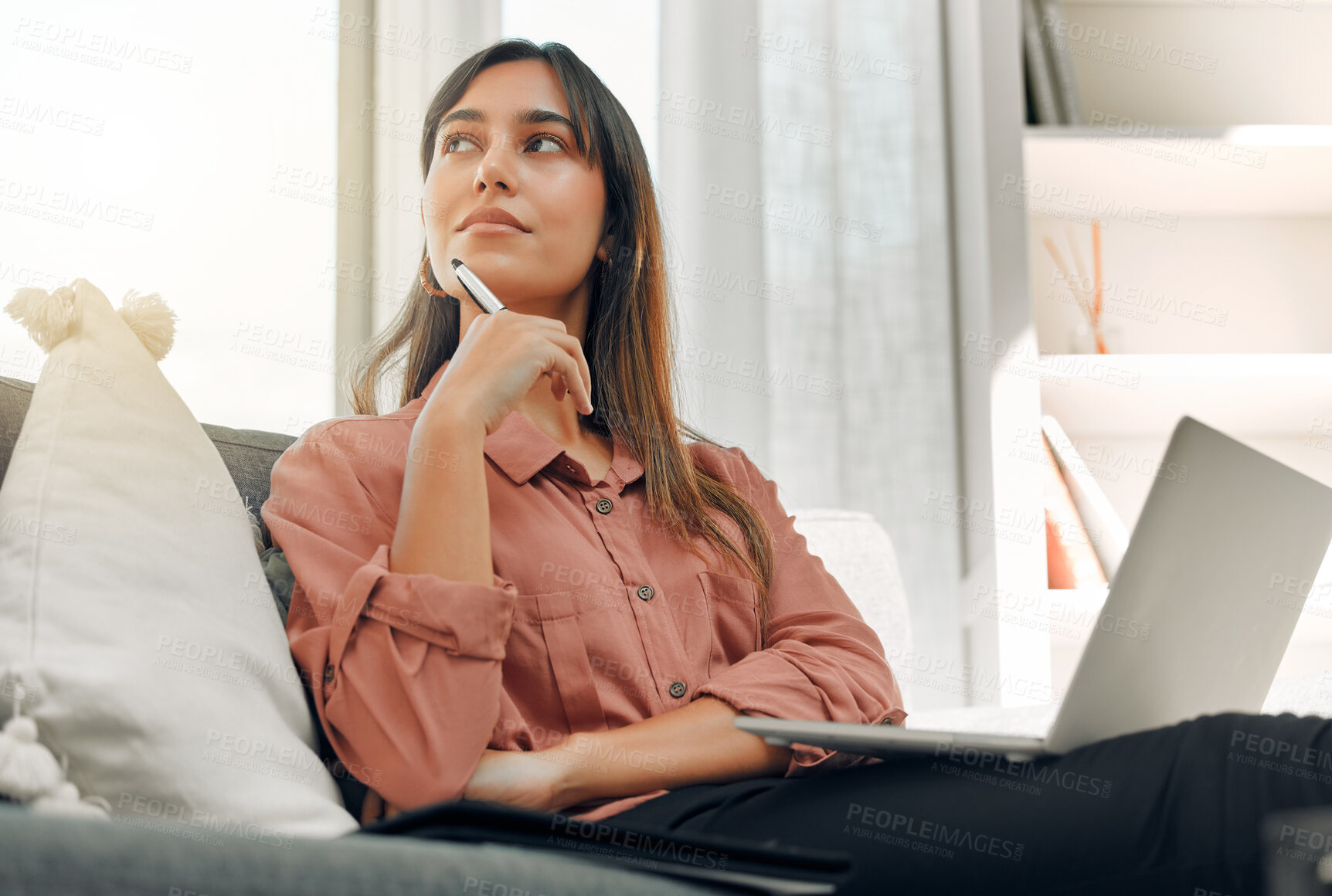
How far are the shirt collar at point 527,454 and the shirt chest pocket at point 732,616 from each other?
6.1 inches

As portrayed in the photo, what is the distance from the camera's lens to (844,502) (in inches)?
80.1

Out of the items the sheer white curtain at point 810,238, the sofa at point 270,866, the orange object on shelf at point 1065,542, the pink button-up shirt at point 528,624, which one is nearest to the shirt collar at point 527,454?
the pink button-up shirt at point 528,624

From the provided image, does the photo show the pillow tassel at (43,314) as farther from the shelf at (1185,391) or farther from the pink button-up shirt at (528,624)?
the shelf at (1185,391)

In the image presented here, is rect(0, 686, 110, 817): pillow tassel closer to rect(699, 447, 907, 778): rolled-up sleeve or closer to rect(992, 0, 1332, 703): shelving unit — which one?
rect(699, 447, 907, 778): rolled-up sleeve

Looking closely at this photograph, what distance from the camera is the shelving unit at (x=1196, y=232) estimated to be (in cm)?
204

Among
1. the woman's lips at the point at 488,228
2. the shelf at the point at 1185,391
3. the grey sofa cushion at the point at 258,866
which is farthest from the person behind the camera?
the shelf at the point at 1185,391

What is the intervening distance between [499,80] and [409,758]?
2.79 feet

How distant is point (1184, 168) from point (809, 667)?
5.03 ft

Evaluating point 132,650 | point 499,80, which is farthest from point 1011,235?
point 132,650

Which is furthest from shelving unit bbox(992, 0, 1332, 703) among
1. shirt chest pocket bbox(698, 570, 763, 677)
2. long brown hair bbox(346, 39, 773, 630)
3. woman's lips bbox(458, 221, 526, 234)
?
woman's lips bbox(458, 221, 526, 234)

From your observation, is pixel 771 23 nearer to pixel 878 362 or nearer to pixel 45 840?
pixel 878 362

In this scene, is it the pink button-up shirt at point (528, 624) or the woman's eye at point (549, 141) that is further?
the woman's eye at point (549, 141)

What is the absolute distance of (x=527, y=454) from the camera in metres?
1.08

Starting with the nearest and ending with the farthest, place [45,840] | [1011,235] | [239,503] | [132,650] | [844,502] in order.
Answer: [45,840]
[132,650]
[239,503]
[1011,235]
[844,502]
